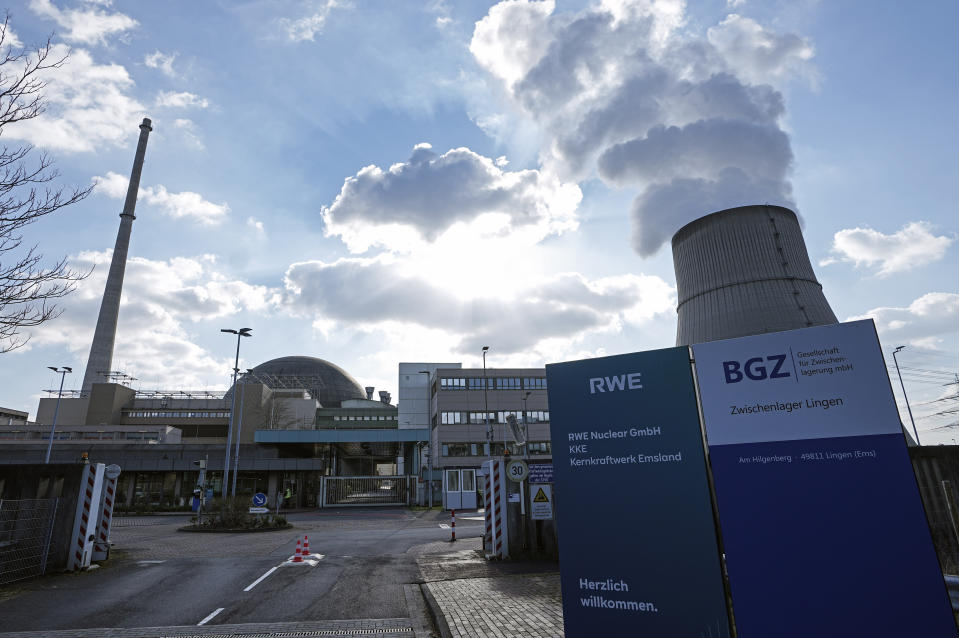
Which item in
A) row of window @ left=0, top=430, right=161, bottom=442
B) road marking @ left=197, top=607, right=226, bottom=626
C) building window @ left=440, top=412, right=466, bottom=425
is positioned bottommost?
road marking @ left=197, top=607, right=226, bottom=626

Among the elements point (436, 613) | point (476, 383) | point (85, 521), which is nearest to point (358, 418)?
point (476, 383)

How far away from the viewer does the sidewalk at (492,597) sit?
296 inches

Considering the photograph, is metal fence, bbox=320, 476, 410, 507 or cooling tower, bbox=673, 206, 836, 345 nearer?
cooling tower, bbox=673, 206, 836, 345

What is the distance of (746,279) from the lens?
29000 millimetres

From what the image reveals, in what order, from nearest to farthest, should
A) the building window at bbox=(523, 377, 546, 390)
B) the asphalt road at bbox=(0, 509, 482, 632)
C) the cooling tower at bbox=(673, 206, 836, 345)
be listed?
the asphalt road at bbox=(0, 509, 482, 632), the cooling tower at bbox=(673, 206, 836, 345), the building window at bbox=(523, 377, 546, 390)

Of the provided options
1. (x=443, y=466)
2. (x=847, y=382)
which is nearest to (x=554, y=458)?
(x=847, y=382)

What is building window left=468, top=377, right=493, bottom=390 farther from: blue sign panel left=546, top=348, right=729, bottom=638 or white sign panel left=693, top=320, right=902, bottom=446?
white sign panel left=693, top=320, right=902, bottom=446

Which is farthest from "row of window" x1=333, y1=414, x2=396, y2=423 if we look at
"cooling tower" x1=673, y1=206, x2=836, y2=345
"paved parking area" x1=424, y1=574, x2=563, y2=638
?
"paved parking area" x1=424, y1=574, x2=563, y2=638

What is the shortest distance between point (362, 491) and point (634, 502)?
48493mm

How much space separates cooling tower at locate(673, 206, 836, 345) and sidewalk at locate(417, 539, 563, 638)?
20062 millimetres

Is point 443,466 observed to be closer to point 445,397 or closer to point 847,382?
point 445,397

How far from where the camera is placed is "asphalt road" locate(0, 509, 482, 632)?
868cm

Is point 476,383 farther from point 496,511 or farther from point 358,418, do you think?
point 496,511

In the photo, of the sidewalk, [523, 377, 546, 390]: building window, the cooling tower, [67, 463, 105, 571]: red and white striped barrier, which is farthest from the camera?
[523, 377, 546, 390]: building window
